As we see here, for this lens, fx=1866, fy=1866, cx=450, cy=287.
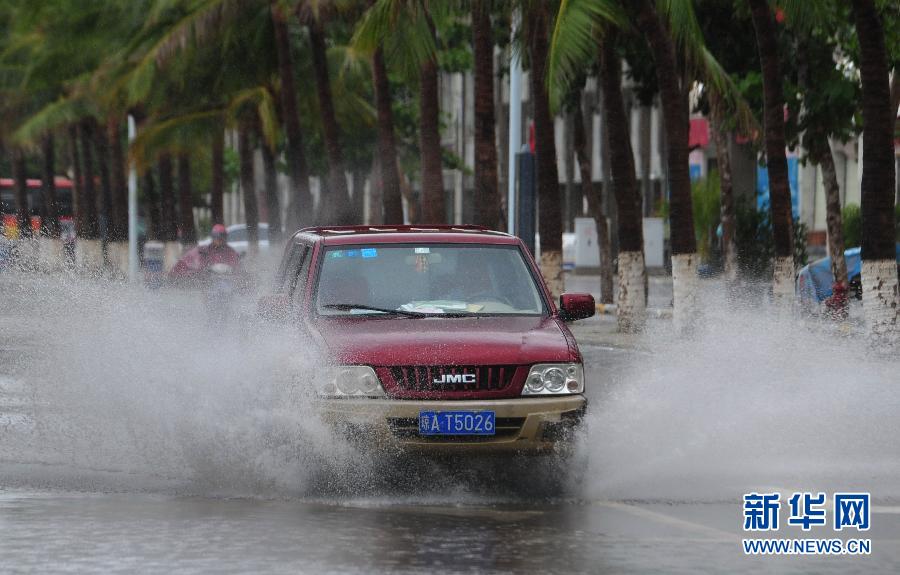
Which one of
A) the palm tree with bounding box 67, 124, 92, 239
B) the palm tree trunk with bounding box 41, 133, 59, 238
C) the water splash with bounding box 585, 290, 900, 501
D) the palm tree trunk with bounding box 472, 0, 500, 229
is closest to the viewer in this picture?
the water splash with bounding box 585, 290, 900, 501

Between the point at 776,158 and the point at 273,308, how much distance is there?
15114 mm

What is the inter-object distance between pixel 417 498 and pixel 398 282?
174 centimetres

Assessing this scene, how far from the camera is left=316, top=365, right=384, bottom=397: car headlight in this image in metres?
10.2

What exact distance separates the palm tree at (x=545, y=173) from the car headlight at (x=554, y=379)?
61.3 feet

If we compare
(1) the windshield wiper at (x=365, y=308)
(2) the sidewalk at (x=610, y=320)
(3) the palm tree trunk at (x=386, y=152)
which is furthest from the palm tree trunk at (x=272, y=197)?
(1) the windshield wiper at (x=365, y=308)

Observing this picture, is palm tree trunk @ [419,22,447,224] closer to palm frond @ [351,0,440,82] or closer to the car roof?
palm frond @ [351,0,440,82]

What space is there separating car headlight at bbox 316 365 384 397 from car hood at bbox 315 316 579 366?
5cm

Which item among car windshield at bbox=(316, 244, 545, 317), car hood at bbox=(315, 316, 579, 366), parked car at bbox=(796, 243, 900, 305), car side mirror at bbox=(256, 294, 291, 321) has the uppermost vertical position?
car windshield at bbox=(316, 244, 545, 317)

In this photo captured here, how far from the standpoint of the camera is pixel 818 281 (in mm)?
30844

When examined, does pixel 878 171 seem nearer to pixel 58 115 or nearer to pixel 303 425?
pixel 303 425

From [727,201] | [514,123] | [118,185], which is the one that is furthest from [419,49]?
[118,185]

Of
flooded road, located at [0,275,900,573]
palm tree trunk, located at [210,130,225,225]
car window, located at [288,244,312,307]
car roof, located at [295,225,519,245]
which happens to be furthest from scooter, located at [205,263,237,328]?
palm tree trunk, located at [210,130,225,225]

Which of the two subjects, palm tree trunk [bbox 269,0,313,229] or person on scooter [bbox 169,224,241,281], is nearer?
person on scooter [bbox 169,224,241,281]

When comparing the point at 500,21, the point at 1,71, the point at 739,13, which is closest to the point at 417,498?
the point at 739,13
